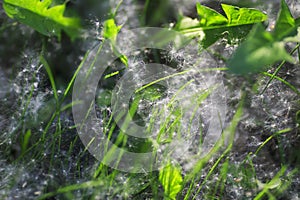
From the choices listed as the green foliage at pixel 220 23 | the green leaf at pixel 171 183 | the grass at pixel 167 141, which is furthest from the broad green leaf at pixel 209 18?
the green leaf at pixel 171 183

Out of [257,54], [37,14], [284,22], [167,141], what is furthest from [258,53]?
[37,14]

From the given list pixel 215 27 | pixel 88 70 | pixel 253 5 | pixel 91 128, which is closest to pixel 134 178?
pixel 91 128

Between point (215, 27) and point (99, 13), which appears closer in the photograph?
point (215, 27)

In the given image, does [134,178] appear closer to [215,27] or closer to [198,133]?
[198,133]

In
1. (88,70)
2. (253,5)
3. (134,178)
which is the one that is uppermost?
(253,5)

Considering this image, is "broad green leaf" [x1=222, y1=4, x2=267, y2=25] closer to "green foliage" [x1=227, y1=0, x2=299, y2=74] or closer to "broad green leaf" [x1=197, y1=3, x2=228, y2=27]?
"broad green leaf" [x1=197, y1=3, x2=228, y2=27]

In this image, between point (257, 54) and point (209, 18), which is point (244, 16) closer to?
point (209, 18)
